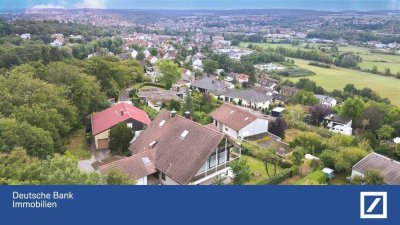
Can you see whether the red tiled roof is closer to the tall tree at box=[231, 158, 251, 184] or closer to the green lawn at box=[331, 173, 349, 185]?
the tall tree at box=[231, 158, 251, 184]

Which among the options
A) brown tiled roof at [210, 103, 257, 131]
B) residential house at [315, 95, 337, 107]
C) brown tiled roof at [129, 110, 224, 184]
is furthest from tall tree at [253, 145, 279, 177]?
residential house at [315, 95, 337, 107]

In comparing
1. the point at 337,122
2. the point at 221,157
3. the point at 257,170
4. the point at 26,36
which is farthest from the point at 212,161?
the point at 26,36

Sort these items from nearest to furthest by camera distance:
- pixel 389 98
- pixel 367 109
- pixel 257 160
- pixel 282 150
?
pixel 257 160 → pixel 282 150 → pixel 367 109 → pixel 389 98

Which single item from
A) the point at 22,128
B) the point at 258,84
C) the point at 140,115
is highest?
the point at 22,128

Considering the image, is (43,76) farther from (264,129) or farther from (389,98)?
(389,98)

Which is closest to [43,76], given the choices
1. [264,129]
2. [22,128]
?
[22,128]

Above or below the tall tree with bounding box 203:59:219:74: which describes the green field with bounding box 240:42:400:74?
above

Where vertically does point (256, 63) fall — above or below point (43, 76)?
below
